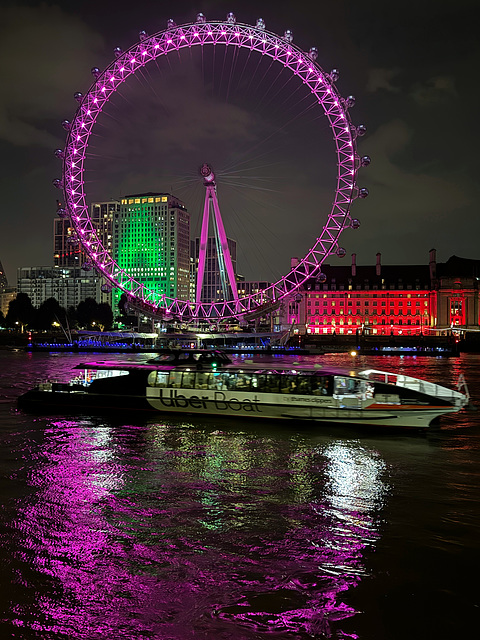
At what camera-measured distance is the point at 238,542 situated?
10.9 metres

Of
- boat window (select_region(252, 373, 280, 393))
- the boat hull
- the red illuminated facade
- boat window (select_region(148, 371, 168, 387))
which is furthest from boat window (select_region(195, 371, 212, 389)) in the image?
the red illuminated facade

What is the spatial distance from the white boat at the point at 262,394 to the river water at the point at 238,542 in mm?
3450

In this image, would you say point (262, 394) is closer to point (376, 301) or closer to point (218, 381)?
point (218, 381)

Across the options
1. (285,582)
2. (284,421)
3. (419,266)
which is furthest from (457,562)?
(419,266)

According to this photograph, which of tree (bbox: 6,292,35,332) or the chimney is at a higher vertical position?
the chimney

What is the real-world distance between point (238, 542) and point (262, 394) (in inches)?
568

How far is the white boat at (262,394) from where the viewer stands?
23.2m

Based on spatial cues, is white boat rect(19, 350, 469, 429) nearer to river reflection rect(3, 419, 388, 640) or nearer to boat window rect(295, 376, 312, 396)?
boat window rect(295, 376, 312, 396)

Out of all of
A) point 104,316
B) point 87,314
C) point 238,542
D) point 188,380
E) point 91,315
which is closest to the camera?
point 238,542

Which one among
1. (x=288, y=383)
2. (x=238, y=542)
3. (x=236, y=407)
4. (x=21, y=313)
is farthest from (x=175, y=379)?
(x=21, y=313)

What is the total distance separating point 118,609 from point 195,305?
6550cm

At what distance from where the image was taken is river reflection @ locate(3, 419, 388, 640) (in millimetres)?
8180

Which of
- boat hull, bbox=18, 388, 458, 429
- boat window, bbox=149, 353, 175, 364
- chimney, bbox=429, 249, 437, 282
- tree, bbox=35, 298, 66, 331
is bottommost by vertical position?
boat hull, bbox=18, 388, 458, 429

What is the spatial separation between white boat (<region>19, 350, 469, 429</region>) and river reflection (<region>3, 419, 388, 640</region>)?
501 centimetres
